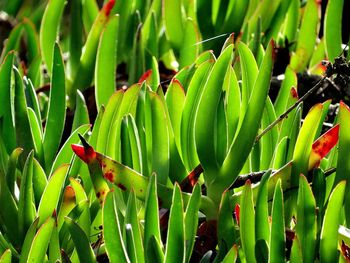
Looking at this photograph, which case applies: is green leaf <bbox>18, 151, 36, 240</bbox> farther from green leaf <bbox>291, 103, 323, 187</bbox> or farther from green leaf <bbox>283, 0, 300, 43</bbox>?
green leaf <bbox>283, 0, 300, 43</bbox>

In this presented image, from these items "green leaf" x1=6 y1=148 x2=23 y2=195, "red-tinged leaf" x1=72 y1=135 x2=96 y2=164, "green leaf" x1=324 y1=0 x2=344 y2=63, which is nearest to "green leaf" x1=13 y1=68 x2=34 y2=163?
"green leaf" x1=6 y1=148 x2=23 y2=195

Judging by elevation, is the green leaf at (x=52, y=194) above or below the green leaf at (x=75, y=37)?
below

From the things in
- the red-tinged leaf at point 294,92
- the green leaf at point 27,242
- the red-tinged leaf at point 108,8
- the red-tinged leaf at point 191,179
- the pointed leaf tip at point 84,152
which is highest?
the red-tinged leaf at point 108,8

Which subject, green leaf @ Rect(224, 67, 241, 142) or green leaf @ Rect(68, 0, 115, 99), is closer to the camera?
green leaf @ Rect(224, 67, 241, 142)

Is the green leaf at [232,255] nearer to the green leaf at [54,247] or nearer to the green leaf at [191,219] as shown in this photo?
the green leaf at [191,219]

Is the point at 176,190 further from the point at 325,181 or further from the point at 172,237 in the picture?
the point at 325,181

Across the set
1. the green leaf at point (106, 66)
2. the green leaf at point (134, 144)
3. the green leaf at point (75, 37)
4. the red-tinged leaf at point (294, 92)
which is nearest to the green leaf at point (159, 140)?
the green leaf at point (134, 144)
